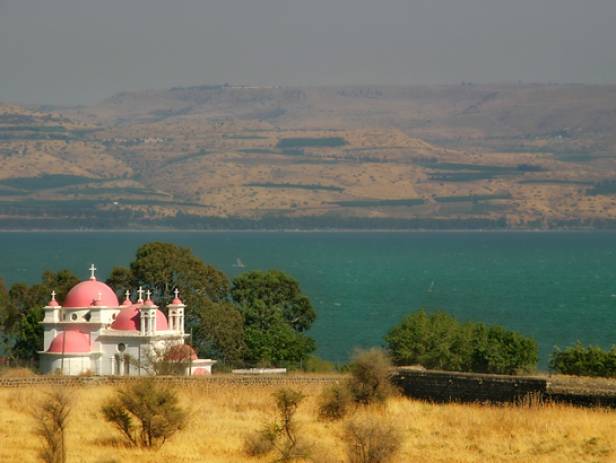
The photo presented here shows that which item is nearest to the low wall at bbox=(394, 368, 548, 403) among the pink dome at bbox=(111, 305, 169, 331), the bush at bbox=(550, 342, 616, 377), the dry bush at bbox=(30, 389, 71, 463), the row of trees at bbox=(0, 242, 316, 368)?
the dry bush at bbox=(30, 389, 71, 463)

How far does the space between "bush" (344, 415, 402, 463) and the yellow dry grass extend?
42cm

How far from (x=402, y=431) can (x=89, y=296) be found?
2437 centimetres

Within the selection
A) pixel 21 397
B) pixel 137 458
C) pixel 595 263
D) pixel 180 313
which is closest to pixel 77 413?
pixel 21 397

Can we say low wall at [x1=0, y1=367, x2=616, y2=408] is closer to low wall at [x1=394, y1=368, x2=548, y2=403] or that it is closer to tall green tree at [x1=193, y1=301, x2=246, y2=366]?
low wall at [x1=394, y1=368, x2=548, y2=403]

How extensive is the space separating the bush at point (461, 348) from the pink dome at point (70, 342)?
978 cm

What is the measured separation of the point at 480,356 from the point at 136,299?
12.8 meters

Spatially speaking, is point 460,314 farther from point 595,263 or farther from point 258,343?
point 595,263

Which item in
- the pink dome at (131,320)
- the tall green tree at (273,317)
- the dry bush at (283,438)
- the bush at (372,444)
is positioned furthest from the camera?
the tall green tree at (273,317)

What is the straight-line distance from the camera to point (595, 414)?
27.2 metres

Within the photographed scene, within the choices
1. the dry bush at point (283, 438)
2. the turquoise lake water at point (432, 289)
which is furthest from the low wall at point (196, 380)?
the turquoise lake water at point (432, 289)

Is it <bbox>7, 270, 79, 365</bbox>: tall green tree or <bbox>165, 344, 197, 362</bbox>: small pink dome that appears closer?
<bbox>165, 344, 197, 362</bbox>: small pink dome

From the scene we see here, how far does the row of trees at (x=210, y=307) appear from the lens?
5162cm

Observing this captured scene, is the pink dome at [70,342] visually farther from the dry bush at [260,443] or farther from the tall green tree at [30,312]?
the dry bush at [260,443]

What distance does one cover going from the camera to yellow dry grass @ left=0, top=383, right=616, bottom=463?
24453 millimetres
